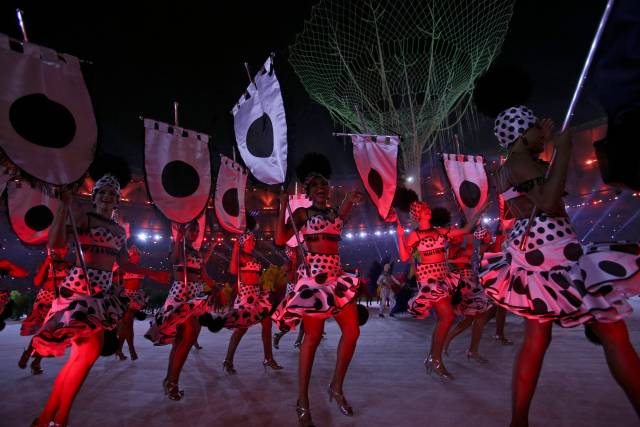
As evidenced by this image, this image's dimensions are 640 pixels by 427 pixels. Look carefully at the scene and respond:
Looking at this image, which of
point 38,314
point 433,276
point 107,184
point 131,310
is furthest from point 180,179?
point 38,314

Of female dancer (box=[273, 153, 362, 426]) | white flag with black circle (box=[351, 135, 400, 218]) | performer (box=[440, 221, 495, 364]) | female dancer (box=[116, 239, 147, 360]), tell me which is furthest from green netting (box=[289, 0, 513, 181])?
female dancer (box=[273, 153, 362, 426])

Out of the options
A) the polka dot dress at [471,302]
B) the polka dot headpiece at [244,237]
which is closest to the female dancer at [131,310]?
the polka dot headpiece at [244,237]

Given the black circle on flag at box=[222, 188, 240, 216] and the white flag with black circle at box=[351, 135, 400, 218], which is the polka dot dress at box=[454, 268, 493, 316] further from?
the black circle on flag at box=[222, 188, 240, 216]

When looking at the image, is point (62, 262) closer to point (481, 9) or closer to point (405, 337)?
point (405, 337)

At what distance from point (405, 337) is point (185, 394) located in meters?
5.11

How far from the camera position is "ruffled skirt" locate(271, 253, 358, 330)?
3043mm

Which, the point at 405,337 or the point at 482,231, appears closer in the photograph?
the point at 482,231

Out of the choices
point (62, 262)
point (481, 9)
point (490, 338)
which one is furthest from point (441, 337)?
point (481, 9)

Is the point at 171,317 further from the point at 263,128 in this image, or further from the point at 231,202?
the point at 263,128

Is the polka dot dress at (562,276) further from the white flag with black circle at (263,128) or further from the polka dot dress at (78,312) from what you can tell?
the polka dot dress at (78,312)

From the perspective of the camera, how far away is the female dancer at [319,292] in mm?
3035

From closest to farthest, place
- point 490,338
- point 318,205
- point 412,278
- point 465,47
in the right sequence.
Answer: point 318,205 < point 490,338 < point 465,47 < point 412,278

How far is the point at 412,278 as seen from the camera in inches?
545

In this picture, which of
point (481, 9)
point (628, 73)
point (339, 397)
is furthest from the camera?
point (481, 9)
